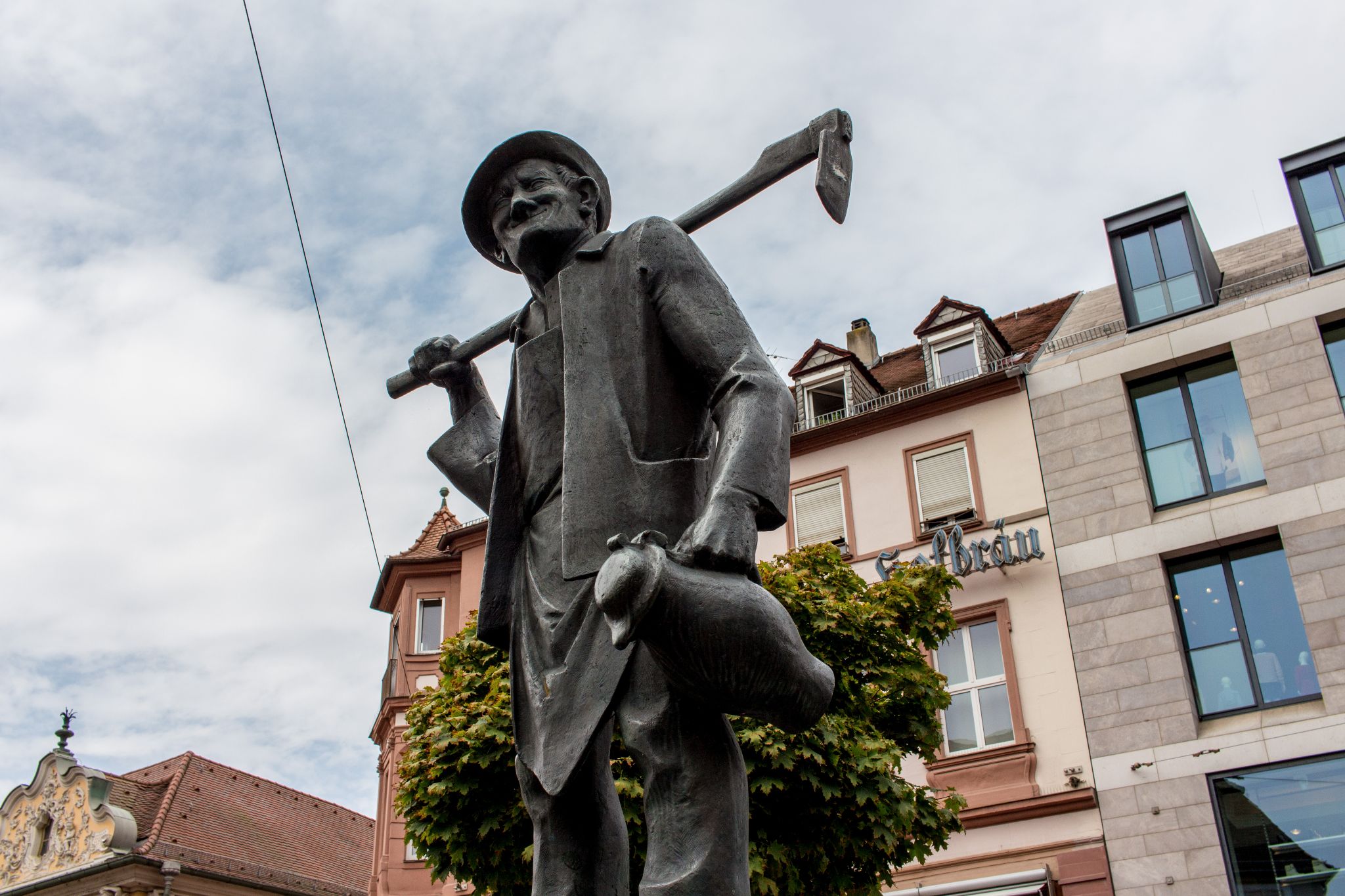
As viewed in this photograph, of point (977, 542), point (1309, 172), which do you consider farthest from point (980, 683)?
point (1309, 172)

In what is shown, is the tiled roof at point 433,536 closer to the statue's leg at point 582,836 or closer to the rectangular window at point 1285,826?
the rectangular window at point 1285,826

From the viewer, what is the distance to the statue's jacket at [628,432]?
3.11 metres

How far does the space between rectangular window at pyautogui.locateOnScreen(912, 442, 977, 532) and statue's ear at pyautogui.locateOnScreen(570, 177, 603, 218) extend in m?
20.7

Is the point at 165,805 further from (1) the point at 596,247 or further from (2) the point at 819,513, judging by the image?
(1) the point at 596,247

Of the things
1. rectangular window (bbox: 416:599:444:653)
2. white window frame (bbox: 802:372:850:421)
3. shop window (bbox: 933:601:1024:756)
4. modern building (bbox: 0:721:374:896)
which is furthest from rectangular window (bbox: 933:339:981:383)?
modern building (bbox: 0:721:374:896)

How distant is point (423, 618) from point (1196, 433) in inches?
767

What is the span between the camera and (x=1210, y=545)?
20766 millimetres

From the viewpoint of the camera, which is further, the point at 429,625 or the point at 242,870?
the point at 242,870

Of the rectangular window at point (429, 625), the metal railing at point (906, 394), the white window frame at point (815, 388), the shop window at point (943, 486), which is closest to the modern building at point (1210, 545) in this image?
the metal railing at point (906, 394)

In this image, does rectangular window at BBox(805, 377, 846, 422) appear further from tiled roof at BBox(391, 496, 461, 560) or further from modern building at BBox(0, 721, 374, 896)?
modern building at BBox(0, 721, 374, 896)

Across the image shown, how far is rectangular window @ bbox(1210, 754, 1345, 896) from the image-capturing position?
57.7ft

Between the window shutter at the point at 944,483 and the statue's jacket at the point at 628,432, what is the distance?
21315 millimetres

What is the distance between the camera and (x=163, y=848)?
1558 inches

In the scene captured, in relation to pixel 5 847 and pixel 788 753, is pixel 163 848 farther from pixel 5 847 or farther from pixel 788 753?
pixel 788 753
